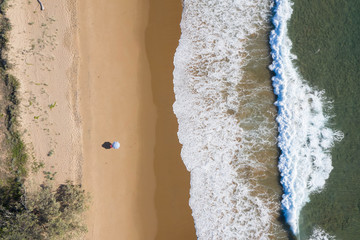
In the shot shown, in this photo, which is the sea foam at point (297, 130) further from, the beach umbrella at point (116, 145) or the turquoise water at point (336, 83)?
the beach umbrella at point (116, 145)

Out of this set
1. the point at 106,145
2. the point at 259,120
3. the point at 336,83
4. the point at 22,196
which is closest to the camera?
the point at 22,196

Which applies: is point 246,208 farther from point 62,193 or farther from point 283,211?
point 62,193

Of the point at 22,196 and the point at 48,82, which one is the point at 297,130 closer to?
the point at 48,82

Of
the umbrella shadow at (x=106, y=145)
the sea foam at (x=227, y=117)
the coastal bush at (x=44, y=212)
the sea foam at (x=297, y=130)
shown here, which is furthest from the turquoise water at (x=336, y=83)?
the coastal bush at (x=44, y=212)

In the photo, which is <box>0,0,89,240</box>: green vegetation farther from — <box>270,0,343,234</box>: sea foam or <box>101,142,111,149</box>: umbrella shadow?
<box>270,0,343,234</box>: sea foam

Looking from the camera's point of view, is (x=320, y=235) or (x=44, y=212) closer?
(x=44, y=212)

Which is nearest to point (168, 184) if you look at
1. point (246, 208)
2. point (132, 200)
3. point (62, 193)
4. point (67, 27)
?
point (132, 200)

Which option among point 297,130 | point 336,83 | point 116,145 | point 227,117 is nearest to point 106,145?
point 116,145
